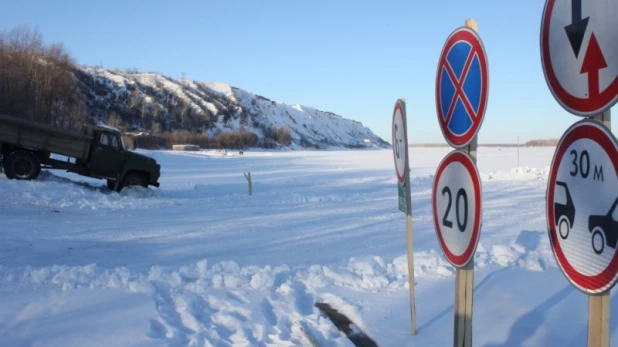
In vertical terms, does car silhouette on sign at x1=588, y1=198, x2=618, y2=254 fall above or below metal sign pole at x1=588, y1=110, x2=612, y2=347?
above

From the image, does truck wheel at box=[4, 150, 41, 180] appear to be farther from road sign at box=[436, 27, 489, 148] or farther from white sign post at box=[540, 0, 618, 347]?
white sign post at box=[540, 0, 618, 347]

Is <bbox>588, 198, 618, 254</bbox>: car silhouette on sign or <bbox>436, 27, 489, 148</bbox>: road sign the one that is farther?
<bbox>436, 27, 489, 148</bbox>: road sign

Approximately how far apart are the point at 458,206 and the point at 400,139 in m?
1.54

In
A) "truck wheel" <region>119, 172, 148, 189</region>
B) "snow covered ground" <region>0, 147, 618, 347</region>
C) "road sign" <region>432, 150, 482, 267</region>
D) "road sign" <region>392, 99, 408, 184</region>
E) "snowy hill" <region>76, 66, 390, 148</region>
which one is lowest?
"snow covered ground" <region>0, 147, 618, 347</region>

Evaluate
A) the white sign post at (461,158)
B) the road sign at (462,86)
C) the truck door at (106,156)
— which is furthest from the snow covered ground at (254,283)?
the truck door at (106,156)

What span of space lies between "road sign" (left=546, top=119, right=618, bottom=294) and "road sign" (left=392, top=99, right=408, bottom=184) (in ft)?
7.23

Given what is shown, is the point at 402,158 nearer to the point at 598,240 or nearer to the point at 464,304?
the point at 464,304

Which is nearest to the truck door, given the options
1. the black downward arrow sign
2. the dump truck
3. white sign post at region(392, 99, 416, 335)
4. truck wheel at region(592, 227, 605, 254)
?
the dump truck

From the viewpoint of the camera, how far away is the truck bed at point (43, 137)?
51.9ft

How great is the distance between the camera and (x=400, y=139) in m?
4.33

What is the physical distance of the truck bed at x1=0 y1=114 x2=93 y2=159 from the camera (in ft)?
51.9

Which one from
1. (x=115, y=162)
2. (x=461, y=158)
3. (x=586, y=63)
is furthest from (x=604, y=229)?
(x=115, y=162)

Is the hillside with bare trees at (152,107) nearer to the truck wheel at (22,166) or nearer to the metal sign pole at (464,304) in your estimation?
the truck wheel at (22,166)

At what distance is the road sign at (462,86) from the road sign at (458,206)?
0.46 ft
